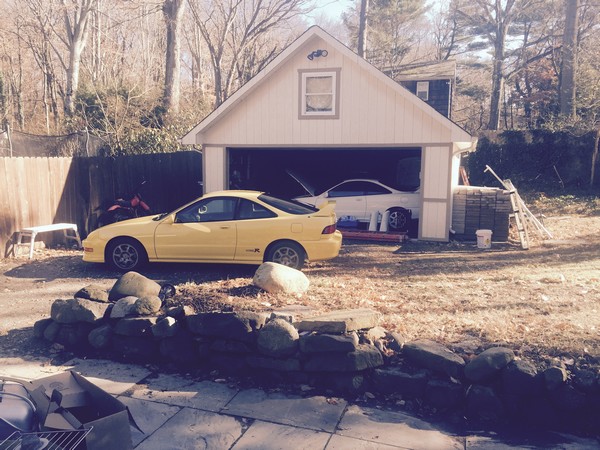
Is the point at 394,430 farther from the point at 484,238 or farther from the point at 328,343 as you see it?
the point at 484,238

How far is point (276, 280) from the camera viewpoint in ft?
24.1

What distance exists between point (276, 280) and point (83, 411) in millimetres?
3876

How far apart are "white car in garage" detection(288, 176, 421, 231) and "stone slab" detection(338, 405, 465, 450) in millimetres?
9935

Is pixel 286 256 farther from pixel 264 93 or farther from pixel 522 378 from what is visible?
pixel 264 93

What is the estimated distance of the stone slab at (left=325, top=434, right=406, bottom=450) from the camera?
4.33 m

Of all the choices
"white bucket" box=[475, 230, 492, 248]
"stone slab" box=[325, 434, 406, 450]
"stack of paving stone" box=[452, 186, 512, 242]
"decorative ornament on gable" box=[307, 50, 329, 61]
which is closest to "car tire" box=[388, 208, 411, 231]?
"stack of paving stone" box=[452, 186, 512, 242]

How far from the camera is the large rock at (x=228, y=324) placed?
18.3ft

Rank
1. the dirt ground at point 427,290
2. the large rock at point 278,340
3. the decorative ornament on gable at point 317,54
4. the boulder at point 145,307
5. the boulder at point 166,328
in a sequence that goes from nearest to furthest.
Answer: the large rock at point 278,340, the boulder at point 166,328, the dirt ground at point 427,290, the boulder at point 145,307, the decorative ornament on gable at point 317,54

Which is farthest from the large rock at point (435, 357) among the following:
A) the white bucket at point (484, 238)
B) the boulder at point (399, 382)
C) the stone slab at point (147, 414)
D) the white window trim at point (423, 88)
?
the white window trim at point (423, 88)

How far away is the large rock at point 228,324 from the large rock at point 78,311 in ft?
3.95

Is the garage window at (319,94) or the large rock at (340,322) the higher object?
the garage window at (319,94)

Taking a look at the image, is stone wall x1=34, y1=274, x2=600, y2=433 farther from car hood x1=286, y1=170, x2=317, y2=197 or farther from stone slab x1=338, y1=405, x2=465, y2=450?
car hood x1=286, y1=170, x2=317, y2=197

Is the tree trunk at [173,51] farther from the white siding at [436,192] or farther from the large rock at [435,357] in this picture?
the large rock at [435,357]

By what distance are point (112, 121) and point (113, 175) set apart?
5832 mm
